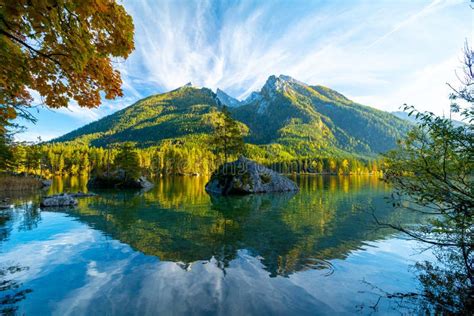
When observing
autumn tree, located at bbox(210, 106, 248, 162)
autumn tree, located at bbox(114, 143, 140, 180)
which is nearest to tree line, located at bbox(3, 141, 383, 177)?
autumn tree, located at bbox(114, 143, 140, 180)

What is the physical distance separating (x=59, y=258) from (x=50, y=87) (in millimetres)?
7581

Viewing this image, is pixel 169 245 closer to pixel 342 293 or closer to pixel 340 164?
pixel 342 293

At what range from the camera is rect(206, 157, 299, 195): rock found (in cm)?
3641

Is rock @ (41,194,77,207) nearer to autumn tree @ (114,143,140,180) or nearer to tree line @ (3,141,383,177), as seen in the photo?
autumn tree @ (114,143,140,180)

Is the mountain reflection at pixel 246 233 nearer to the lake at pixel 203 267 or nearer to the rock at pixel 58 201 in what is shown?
the lake at pixel 203 267

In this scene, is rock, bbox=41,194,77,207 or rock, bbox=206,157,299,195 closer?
rock, bbox=41,194,77,207

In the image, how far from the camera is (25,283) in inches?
300

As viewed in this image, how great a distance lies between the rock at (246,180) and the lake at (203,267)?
19.7 m

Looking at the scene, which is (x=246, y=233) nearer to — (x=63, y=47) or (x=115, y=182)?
(x=63, y=47)

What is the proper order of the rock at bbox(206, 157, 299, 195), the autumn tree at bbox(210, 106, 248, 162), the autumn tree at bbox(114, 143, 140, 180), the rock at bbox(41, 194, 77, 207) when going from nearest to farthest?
the rock at bbox(41, 194, 77, 207)
the rock at bbox(206, 157, 299, 195)
the autumn tree at bbox(210, 106, 248, 162)
the autumn tree at bbox(114, 143, 140, 180)

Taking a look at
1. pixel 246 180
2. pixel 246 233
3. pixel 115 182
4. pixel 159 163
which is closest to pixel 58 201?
pixel 246 233

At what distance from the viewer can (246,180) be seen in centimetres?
3675

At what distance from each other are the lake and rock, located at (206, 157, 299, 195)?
19677 millimetres

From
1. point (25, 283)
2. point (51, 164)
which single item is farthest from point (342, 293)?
point (51, 164)
